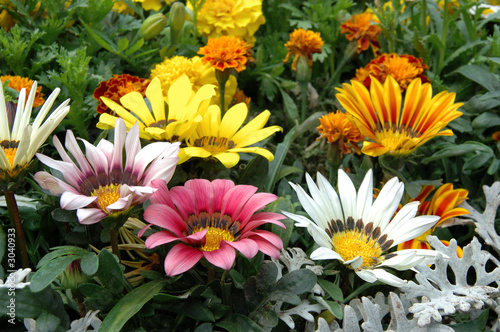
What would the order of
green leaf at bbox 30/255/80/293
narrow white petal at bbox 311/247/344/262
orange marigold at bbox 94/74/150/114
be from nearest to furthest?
green leaf at bbox 30/255/80/293 < narrow white petal at bbox 311/247/344/262 < orange marigold at bbox 94/74/150/114

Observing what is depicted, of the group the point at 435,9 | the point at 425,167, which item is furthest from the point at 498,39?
the point at 425,167

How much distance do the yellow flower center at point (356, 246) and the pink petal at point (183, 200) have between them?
0.28 meters

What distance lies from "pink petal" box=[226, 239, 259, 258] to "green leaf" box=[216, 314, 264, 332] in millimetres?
159

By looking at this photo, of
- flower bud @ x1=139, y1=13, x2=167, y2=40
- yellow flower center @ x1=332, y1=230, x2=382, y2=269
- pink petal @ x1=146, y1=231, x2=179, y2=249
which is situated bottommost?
yellow flower center @ x1=332, y1=230, x2=382, y2=269

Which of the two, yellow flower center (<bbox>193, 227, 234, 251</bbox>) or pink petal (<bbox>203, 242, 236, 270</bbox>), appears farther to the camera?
yellow flower center (<bbox>193, 227, 234, 251</bbox>)

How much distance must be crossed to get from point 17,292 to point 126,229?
0.24 m

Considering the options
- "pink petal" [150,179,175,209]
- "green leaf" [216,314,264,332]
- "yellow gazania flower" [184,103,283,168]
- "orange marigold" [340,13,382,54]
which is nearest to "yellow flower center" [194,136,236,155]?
"yellow gazania flower" [184,103,283,168]

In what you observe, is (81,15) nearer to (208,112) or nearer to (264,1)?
(208,112)

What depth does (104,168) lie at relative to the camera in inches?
31.9

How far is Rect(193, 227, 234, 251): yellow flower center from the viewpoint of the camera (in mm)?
801

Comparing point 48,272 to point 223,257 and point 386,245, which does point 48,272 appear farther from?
point 386,245

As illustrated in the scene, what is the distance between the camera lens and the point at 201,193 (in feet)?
A: 2.71

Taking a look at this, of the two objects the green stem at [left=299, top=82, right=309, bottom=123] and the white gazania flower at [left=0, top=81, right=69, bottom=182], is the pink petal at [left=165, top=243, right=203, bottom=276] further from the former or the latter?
the green stem at [left=299, top=82, right=309, bottom=123]

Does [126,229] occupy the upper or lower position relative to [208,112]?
lower
